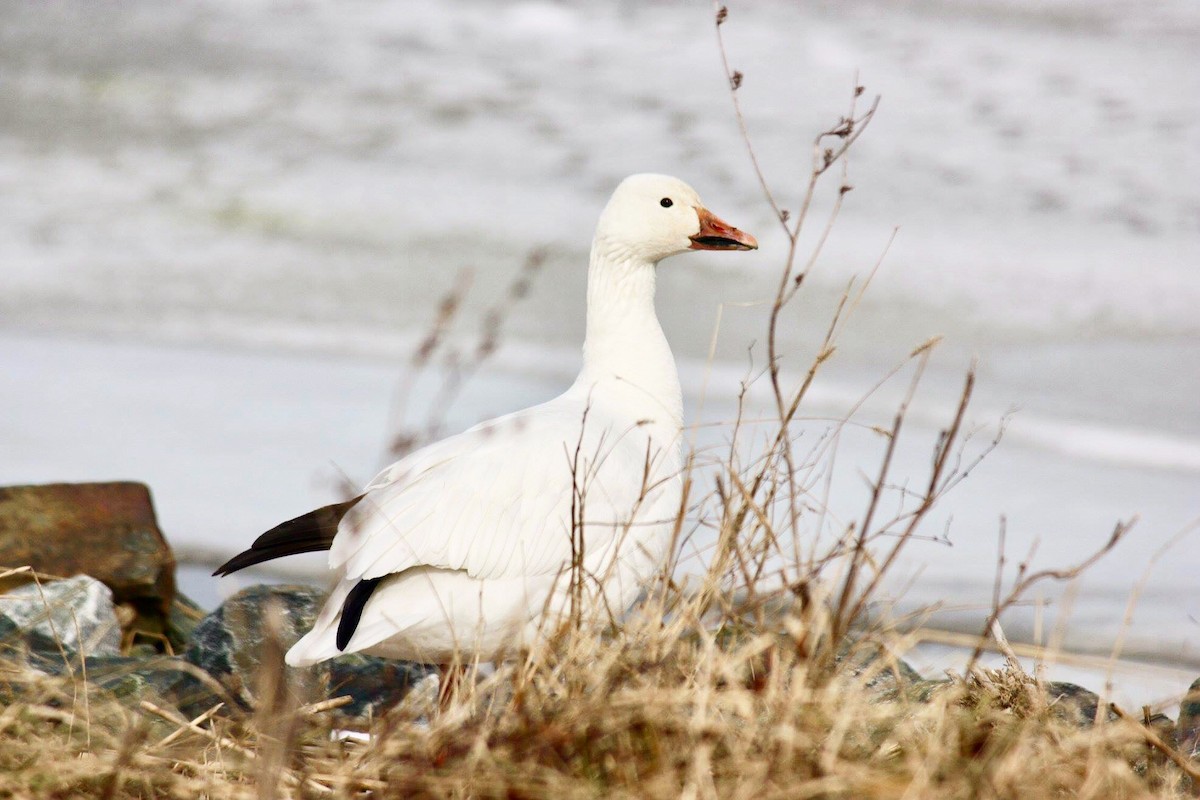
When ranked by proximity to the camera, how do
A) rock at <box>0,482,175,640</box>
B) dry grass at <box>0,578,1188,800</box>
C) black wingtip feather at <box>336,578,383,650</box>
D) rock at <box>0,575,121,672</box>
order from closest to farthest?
dry grass at <box>0,578,1188,800</box> < black wingtip feather at <box>336,578,383,650</box> < rock at <box>0,575,121,672</box> < rock at <box>0,482,175,640</box>

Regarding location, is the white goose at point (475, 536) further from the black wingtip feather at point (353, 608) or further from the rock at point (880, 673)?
the rock at point (880, 673)

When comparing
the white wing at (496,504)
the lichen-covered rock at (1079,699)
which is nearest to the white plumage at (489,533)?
the white wing at (496,504)

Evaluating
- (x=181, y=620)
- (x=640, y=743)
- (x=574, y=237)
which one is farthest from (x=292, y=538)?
(x=574, y=237)

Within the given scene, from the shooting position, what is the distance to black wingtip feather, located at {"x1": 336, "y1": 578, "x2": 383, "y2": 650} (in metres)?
3.48

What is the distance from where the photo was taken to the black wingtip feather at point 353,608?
3.48m

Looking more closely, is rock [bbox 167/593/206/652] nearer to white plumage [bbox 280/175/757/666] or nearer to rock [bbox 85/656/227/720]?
rock [bbox 85/656/227/720]

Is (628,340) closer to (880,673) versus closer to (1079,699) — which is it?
(880,673)

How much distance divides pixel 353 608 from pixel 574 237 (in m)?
5.66

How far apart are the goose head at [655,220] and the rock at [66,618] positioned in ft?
5.86

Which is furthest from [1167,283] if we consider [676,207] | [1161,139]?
[676,207]

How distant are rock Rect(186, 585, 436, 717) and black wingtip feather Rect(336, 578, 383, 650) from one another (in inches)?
15.8

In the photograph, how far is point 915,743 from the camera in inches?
104

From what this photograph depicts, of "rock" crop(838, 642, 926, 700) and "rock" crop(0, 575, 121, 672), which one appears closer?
"rock" crop(838, 642, 926, 700)

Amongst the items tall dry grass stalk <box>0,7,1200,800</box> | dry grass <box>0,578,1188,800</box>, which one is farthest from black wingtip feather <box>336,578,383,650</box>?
dry grass <box>0,578,1188,800</box>
